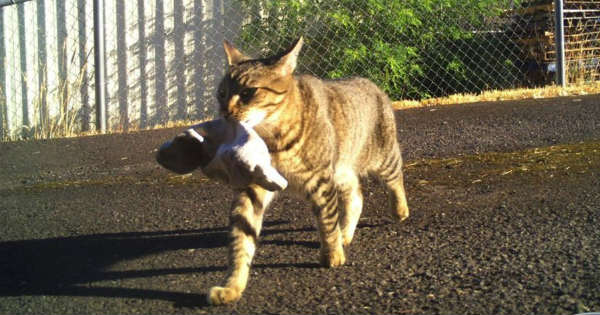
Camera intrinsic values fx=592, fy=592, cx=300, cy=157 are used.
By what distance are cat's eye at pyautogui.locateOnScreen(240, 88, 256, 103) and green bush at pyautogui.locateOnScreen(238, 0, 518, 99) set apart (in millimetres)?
5011

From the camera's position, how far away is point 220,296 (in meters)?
A: 2.59

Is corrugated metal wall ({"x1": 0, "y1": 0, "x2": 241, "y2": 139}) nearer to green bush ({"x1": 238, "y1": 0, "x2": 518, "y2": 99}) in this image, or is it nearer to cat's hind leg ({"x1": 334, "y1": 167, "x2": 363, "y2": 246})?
green bush ({"x1": 238, "y1": 0, "x2": 518, "y2": 99})

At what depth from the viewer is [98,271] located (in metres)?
3.09

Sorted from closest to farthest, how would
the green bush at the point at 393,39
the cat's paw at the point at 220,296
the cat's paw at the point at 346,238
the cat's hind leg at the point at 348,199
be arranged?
the cat's paw at the point at 220,296 < the cat's paw at the point at 346,238 < the cat's hind leg at the point at 348,199 < the green bush at the point at 393,39

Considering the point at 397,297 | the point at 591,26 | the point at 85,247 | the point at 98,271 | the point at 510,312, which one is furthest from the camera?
the point at 591,26

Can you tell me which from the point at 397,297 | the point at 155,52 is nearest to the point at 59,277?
the point at 397,297

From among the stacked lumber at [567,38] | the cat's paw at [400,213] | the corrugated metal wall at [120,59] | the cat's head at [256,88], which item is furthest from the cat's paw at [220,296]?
the stacked lumber at [567,38]

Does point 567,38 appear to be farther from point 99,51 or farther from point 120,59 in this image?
point 99,51

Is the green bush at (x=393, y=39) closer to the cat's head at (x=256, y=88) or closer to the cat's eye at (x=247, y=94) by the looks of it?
the cat's head at (x=256, y=88)

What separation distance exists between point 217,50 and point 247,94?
19.2 feet

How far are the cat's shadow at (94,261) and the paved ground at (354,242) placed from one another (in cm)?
1

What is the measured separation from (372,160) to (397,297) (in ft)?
5.43

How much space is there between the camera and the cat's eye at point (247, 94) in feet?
10.1

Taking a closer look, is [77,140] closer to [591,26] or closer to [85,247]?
[85,247]
